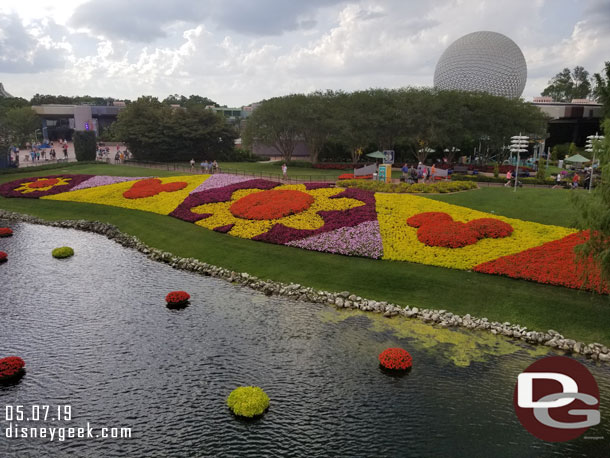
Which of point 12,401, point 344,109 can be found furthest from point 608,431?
point 344,109

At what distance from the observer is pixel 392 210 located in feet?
106

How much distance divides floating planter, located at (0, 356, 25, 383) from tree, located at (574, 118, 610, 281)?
19589mm

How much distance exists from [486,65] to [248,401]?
88.5 metres

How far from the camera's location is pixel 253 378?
15.3m

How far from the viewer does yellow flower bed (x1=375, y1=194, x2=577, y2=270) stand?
2450 centimetres

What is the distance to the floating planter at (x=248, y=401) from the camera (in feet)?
44.0

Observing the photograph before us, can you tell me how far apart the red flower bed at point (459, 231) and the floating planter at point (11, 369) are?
68.4ft

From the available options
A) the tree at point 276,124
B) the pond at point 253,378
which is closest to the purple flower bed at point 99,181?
the tree at point 276,124

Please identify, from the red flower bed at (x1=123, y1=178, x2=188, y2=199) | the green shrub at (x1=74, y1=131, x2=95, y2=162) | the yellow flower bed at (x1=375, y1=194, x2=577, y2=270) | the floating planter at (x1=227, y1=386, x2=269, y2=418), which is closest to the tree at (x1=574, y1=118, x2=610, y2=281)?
the yellow flower bed at (x1=375, y1=194, x2=577, y2=270)

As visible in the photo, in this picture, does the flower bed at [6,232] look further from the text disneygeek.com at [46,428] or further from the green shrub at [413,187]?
the green shrub at [413,187]

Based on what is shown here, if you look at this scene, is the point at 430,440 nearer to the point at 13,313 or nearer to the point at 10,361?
the point at 10,361

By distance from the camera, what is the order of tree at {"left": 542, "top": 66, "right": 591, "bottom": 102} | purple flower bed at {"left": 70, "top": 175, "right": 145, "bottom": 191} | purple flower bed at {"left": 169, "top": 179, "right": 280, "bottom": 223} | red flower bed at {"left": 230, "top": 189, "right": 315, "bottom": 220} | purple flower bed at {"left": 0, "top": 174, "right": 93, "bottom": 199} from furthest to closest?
tree at {"left": 542, "top": 66, "right": 591, "bottom": 102}
purple flower bed at {"left": 70, "top": 175, "right": 145, "bottom": 191}
purple flower bed at {"left": 0, "top": 174, "right": 93, "bottom": 199}
purple flower bed at {"left": 169, "top": 179, "right": 280, "bottom": 223}
red flower bed at {"left": 230, "top": 189, "right": 315, "bottom": 220}

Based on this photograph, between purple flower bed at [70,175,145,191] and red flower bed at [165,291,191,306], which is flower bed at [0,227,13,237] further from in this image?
red flower bed at [165,291,191,306]

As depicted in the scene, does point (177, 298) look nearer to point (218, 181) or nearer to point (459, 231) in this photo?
point (459, 231)
